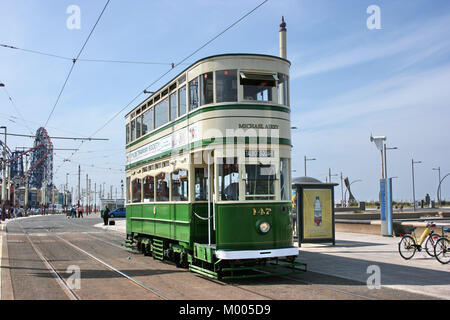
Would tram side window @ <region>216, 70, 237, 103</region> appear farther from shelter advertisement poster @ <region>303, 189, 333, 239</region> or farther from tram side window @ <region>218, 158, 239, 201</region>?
shelter advertisement poster @ <region>303, 189, 333, 239</region>

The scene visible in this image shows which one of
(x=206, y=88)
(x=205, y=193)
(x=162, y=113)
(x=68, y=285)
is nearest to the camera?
(x=68, y=285)

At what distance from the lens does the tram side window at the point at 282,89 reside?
36.3ft

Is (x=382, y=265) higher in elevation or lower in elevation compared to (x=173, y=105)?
lower

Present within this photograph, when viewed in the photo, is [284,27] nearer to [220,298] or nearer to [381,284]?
[381,284]

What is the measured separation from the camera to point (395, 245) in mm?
16969

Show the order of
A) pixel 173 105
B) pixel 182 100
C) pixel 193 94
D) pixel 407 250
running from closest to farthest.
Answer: pixel 193 94
pixel 182 100
pixel 173 105
pixel 407 250

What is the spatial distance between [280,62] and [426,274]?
5.65m

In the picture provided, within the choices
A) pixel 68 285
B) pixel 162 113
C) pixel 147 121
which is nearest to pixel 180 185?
pixel 162 113

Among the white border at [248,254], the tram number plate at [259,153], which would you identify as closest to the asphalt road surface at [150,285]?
the white border at [248,254]

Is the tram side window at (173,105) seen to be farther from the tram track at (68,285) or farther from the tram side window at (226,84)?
the tram track at (68,285)

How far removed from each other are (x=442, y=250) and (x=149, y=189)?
8.11 metres

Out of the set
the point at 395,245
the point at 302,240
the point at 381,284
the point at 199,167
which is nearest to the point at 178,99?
the point at 199,167

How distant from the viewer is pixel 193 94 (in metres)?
11.5

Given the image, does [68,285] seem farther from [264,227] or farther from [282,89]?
[282,89]
